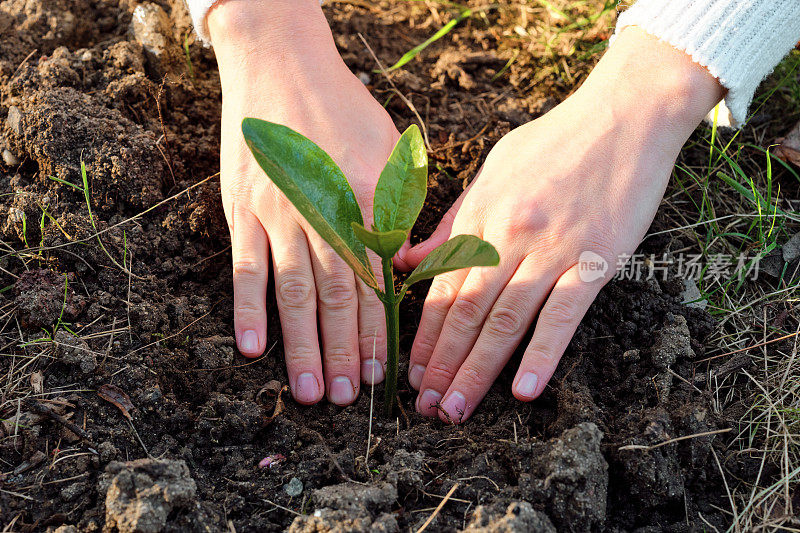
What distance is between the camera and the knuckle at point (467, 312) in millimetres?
1546

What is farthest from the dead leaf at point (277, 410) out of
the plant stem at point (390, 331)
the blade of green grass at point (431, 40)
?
the blade of green grass at point (431, 40)

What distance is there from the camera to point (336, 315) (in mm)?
1590

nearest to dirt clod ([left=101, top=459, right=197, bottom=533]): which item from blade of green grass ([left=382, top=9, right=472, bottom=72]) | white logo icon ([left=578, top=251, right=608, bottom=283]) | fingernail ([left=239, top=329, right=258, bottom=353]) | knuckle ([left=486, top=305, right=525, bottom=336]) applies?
fingernail ([left=239, top=329, right=258, bottom=353])

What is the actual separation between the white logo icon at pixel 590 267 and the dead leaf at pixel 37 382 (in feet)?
4.09

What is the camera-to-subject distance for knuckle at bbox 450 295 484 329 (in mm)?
1546

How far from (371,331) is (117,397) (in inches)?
24.2

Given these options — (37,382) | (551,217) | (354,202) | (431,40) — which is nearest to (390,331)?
(354,202)

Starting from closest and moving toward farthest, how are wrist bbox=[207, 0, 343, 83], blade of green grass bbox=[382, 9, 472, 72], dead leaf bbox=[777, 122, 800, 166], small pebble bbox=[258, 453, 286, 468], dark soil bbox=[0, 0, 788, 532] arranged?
dark soil bbox=[0, 0, 788, 532], small pebble bbox=[258, 453, 286, 468], wrist bbox=[207, 0, 343, 83], dead leaf bbox=[777, 122, 800, 166], blade of green grass bbox=[382, 9, 472, 72]

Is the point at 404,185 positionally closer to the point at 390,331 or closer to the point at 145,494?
the point at 390,331

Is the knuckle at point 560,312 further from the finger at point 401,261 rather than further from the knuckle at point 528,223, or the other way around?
the finger at point 401,261

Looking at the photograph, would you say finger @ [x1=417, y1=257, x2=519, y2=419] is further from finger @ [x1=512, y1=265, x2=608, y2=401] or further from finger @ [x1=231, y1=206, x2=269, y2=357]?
finger @ [x1=231, y1=206, x2=269, y2=357]

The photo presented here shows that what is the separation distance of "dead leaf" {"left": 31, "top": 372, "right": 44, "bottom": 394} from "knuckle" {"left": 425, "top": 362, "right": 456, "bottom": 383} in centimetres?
87

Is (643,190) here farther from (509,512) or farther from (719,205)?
(509,512)

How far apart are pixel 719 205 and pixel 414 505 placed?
1383 millimetres
